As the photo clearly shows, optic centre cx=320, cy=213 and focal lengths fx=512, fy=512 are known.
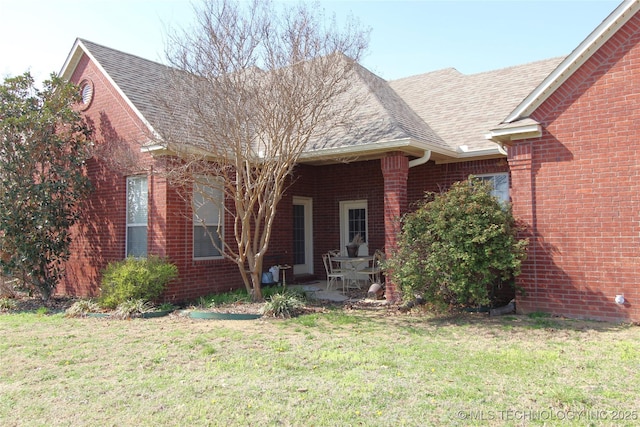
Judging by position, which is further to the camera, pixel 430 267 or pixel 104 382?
pixel 430 267

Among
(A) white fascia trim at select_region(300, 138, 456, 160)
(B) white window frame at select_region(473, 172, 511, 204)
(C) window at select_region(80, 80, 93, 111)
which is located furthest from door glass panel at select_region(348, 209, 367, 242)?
(C) window at select_region(80, 80, 93, 111)

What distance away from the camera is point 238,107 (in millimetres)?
9344

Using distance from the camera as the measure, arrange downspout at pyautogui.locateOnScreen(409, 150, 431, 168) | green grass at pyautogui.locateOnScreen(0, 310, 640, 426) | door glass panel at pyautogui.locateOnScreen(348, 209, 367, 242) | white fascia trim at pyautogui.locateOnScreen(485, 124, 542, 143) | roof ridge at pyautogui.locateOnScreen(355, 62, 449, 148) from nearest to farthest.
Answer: green grass at pyautogui.locateOnScreen(0, 310, 640, 426) → white fascia trim at pyautogui.locateOnScreen(485, 124, 542, 143) → downspout at pyautogui.locateOnScreen(409, 150, 431, 168) → roof ridge at pyautogui.locateOnScreen(355, 62, 449, 148) → door glass panel at pyautogui.locateOnScreen(348, 209, 367, 242)

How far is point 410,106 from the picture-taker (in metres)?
14.1

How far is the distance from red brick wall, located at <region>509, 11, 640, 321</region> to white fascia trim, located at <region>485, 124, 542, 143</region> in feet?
0.45

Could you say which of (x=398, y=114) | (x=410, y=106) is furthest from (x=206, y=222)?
(x=410, y=106)

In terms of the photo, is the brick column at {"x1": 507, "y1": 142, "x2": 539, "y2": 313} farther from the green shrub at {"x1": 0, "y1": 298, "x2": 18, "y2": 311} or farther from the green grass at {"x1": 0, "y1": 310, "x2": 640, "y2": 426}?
the green shrub at {"x1": 0, "y1": 298, "x2": 18, "y2": 311}

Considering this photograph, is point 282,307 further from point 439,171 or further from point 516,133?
point 439,171

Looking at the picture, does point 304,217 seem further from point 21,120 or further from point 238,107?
point 21,120

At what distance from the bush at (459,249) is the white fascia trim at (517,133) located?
3.43ft

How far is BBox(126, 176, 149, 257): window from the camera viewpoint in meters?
11.4

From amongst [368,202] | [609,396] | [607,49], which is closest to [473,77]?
[368,202]

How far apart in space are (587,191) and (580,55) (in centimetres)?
227

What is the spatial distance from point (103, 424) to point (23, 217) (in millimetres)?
8285
